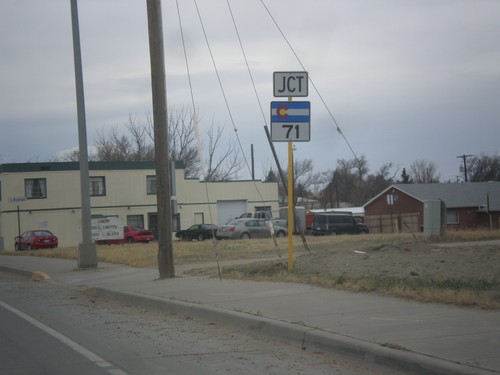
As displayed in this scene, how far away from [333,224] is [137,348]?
38.0m

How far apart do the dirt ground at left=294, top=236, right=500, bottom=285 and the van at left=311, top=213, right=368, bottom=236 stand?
29.6m

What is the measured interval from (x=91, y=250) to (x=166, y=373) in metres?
14.8

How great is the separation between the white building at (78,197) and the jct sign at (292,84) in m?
33.4

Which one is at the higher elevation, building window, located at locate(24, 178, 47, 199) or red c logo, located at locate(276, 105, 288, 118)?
building window, located at locate(24, 178, 47, 199)

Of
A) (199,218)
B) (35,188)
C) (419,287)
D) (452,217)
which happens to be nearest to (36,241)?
(35,188)

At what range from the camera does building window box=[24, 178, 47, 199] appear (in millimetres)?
49125

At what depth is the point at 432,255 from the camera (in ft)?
43.5

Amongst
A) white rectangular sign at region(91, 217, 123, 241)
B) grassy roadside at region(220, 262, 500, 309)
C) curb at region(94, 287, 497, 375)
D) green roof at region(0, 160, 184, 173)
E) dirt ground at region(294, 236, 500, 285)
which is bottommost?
curb at region(94, 287, 497, 375)

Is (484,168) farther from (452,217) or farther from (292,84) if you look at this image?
(292,84)

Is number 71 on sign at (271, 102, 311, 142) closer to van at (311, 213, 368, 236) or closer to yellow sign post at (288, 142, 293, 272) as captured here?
yellow sign post at (288, 142, 293, 272)

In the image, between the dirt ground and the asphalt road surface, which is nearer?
the asphalt road surface

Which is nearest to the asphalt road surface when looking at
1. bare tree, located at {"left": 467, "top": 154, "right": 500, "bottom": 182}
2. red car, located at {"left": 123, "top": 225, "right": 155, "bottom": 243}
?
red car, located at {"left": 123, "top": 225, "right": 155, "bottom": 243}

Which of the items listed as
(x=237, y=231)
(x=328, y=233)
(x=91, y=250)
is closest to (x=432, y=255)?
(x=91, y=250)

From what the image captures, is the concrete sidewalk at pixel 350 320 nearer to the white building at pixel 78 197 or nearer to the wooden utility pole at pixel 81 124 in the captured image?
the wooden utility pole at pixel 81 124
